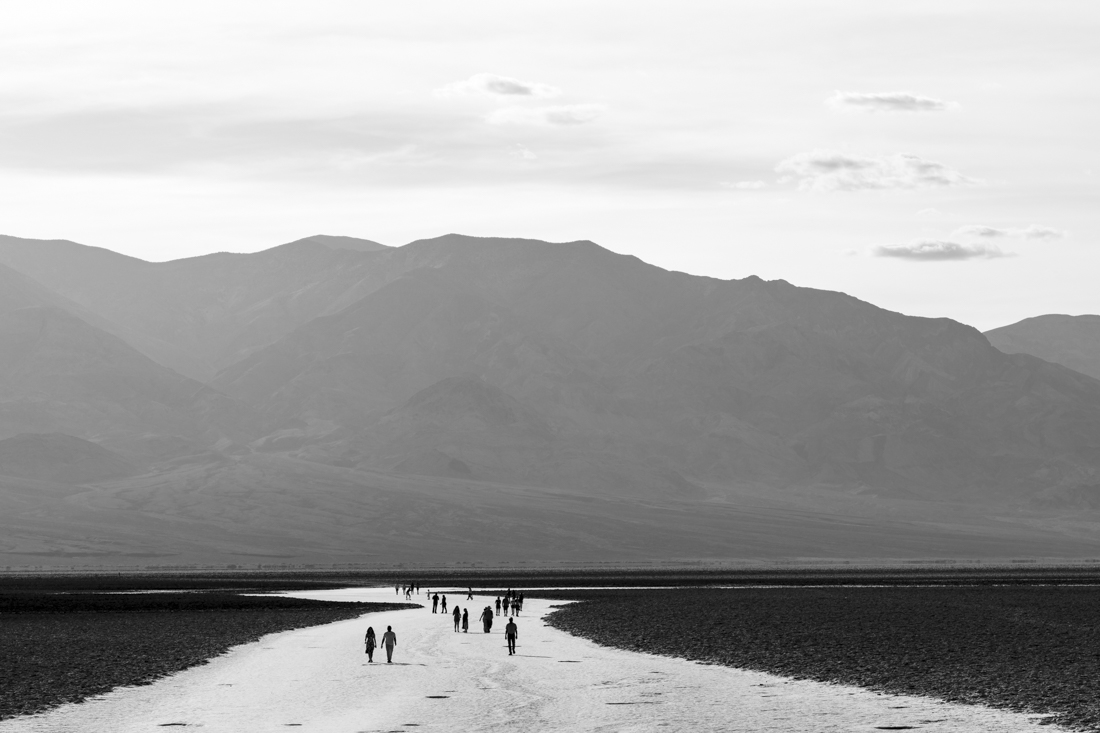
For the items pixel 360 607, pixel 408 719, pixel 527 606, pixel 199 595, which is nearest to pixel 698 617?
pixel 527 606

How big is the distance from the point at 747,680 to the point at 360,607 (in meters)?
56.2

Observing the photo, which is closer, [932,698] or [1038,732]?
[1038,732]

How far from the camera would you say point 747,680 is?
46094 mm

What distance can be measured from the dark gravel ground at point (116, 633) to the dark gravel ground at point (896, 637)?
664 inches

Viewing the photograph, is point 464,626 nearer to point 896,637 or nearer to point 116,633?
point 116,633

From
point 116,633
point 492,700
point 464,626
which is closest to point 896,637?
point 464,626

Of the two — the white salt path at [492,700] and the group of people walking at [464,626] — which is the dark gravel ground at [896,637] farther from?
the group of people walking at [464,626]

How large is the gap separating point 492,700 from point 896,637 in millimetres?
26586

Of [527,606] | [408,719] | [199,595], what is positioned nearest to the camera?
[408,719]

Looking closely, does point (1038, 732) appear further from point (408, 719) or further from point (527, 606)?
point (527, 606)

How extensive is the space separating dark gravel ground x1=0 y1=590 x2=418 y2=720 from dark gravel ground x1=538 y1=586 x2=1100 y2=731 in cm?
1686

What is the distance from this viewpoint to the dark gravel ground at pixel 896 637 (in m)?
42.8

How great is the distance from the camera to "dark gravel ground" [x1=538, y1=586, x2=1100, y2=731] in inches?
1687

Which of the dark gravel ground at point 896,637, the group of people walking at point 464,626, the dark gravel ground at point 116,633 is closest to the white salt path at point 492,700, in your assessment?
the group of people walking at point 464,626
